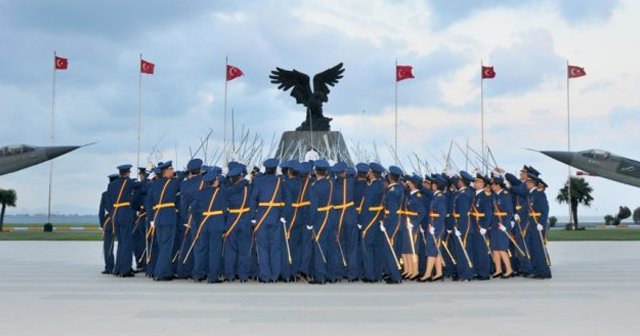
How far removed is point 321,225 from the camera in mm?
11031

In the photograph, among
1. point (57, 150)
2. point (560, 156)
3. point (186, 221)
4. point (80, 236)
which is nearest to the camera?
point (186, 221)

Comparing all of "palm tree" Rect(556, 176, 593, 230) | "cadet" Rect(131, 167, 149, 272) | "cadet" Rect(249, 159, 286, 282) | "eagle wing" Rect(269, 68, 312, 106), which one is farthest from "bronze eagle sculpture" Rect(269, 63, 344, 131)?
"palm tree" Rect(556, 176, 593, 230)

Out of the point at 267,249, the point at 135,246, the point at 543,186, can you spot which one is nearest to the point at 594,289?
the point at 543,186

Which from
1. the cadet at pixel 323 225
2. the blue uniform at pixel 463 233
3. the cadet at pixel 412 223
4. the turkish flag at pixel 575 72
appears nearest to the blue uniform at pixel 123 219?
the cadet at pixel 323 225

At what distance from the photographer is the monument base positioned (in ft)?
77.2

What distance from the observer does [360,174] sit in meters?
11.5

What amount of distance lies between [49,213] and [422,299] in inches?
1241

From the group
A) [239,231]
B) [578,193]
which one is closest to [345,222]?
[239,231]

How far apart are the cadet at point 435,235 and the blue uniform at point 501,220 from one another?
0.93 m

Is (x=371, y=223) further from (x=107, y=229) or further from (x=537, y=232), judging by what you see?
(x=107, y=229)

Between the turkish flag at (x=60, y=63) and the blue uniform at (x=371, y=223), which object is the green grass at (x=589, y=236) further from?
the turkish flag at (x=60, y=63)

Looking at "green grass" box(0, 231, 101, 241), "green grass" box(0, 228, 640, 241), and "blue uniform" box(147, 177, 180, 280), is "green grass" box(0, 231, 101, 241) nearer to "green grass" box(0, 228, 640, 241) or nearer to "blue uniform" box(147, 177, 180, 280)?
"green grass" box(0, 228, 640, 241)

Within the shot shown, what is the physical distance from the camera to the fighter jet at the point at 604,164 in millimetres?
25312

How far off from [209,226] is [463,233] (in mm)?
4136
